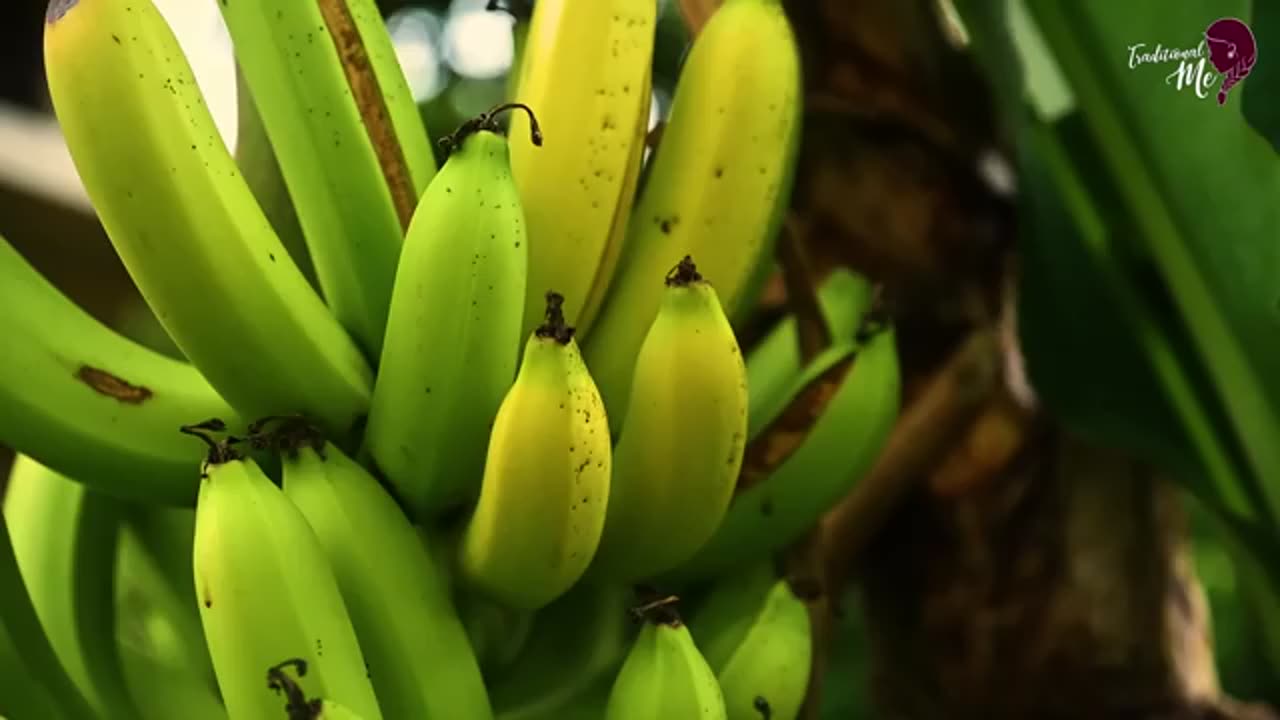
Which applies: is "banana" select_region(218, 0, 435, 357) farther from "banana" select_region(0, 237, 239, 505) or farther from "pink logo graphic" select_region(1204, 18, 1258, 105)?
"pink logo graphic" select_region(1204, 18, 1258, 105)

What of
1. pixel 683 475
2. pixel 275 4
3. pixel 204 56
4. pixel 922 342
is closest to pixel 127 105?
pixel 275 4

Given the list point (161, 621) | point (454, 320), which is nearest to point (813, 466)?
point (454, 320)

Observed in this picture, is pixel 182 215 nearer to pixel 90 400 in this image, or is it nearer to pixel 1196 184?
pixel 90 400

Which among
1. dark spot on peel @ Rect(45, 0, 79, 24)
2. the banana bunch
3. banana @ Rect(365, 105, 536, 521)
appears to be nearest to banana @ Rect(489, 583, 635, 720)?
the banana bunch

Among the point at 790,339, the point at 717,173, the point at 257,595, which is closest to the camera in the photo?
the point at 257,595

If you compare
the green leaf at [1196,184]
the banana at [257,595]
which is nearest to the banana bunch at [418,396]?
the banana at [257,595]

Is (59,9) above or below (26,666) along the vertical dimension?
above
